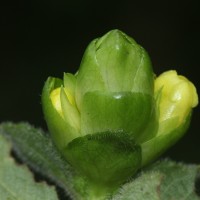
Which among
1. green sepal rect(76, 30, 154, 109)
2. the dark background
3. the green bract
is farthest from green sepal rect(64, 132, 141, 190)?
the dark background

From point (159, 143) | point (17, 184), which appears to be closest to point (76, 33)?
point (17, 184)

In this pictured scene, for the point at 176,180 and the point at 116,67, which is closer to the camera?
the point at 116,67

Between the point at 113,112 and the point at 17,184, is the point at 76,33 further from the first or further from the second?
the point at 113,112

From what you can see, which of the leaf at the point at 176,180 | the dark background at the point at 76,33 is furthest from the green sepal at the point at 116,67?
the dark background at the point at 76,33

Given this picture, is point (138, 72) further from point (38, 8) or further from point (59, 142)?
point (38, 8)

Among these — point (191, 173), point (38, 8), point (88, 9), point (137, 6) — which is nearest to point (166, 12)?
point (137, 6)

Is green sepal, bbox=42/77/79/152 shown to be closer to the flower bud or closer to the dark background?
the flower bud
